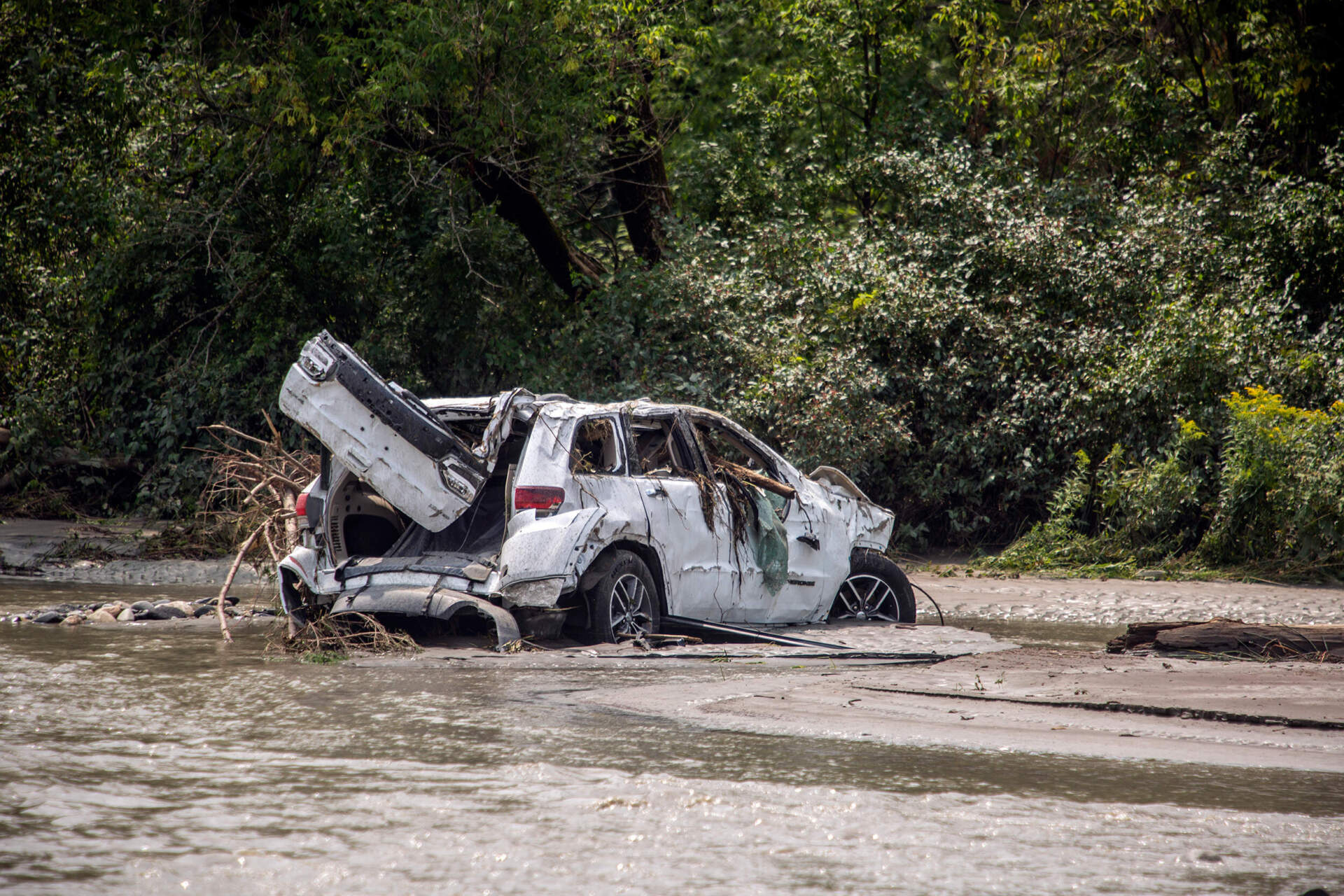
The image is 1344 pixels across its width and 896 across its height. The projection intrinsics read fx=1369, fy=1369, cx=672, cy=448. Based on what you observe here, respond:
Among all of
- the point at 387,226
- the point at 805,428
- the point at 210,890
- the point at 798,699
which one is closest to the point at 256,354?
the point at 387,226

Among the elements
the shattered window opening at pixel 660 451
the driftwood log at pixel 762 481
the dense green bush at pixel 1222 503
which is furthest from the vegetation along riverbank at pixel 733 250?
the shattered window opening at pixel 660 451

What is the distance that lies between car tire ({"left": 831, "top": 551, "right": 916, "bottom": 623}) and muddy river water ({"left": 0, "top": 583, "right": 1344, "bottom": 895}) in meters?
4.12

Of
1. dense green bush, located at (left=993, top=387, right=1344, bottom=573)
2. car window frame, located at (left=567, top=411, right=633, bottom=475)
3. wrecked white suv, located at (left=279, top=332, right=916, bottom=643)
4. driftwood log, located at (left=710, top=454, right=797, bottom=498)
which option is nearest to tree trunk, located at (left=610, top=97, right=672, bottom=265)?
Answer: dense green bush, located at (left=993, top=387, right=1344, bottom=573)

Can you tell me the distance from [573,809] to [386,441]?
4082 mm

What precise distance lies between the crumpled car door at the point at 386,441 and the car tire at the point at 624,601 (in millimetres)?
988

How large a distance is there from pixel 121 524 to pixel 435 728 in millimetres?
14299

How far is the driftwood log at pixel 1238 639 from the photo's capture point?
8.88 metres

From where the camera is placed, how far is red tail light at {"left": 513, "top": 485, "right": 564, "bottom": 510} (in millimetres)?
8281

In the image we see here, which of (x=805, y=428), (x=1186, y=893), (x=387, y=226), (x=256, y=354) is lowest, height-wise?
(x=1186, y=893)

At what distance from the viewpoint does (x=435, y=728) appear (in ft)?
20.5

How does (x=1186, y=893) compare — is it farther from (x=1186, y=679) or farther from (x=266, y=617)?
(x=266, y=617)

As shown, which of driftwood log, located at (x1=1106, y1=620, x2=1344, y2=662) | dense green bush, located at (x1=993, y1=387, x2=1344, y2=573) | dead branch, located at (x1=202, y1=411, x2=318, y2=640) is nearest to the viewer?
driftwood log, located at (x1=1106, y1=620, x2=1344, y2=662)

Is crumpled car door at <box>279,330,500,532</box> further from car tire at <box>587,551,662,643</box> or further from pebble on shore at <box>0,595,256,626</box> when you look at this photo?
pebble on shore at <box>0,595,256,626</box>

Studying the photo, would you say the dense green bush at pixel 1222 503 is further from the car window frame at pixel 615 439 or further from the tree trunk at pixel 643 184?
the car window frame at pixel 615 439
